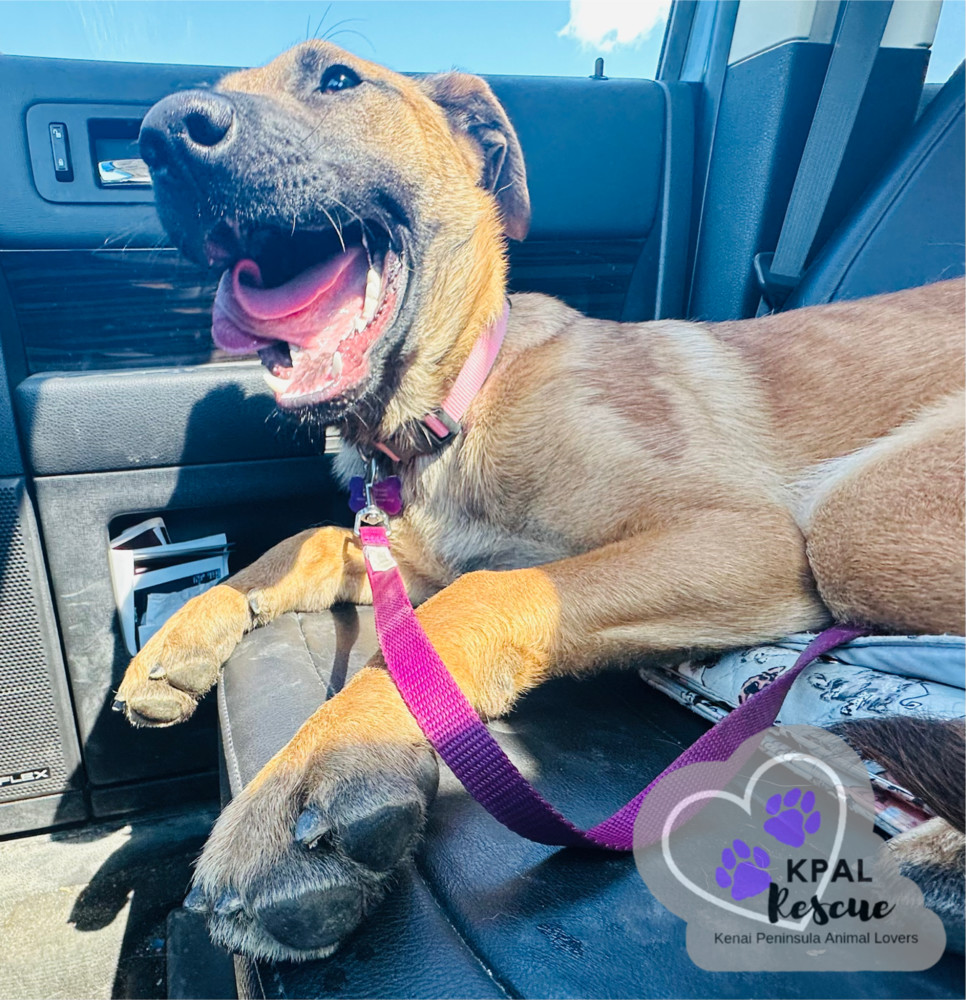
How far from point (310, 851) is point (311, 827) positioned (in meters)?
0.03

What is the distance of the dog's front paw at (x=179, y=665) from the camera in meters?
1.46

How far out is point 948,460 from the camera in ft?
4.31

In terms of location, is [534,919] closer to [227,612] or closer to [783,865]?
[783,865]

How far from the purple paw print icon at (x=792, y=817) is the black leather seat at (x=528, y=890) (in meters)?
0.19

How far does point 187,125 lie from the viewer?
1.46 metres

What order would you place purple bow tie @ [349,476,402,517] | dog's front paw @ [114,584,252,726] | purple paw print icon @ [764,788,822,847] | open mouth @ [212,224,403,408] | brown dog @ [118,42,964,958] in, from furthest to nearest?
purple bow tie @ [349,476,402,517]
open mouth @ [212,224,403,408]
dog's front paw @ [114,584,252,726]
brown dog @ [118,42,964,958]
purple paw print icon @ [764,788,822,847]

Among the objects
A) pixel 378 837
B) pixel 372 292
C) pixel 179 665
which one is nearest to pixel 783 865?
pixel 378 837

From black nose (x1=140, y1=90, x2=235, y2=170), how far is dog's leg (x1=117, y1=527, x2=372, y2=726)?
2.95 ft

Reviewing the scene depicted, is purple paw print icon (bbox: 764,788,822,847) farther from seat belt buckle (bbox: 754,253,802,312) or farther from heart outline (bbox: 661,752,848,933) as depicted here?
seat belt buckle (bbox: 754,253,802,312)

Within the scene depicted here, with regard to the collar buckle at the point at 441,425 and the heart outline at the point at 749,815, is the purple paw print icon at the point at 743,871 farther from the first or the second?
the collar buckle at the point at 441,425

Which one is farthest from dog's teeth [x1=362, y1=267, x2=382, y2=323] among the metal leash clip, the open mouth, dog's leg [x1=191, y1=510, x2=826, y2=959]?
dog's leg [x1=191, y1=510, x2=826, y2=959]

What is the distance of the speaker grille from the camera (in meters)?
1.92

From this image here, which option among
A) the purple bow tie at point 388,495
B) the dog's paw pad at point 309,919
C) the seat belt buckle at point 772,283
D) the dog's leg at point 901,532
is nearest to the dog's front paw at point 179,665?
the purple bow tie at point 388,495

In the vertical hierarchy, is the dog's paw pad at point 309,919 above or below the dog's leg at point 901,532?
below
